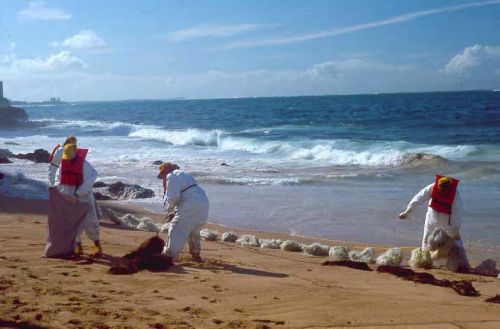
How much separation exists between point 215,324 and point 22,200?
8670 mm

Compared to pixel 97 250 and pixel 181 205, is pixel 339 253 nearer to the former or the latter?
pixel 181 205

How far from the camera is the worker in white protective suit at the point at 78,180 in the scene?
314 inches

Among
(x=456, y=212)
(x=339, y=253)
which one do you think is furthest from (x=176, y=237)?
(x=456, y=212)

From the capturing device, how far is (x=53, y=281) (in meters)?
6.46

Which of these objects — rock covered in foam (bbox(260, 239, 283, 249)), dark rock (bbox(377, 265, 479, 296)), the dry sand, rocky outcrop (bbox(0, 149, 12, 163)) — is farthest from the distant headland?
dark rock (bbox(377, 265, 479, 296))

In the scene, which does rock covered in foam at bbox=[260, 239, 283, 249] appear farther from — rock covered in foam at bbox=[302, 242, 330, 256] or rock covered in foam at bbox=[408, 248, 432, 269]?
rock covered in foam at bbox=[408, 248, 432, 269]

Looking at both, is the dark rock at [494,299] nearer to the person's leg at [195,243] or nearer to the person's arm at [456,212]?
the person's arm at [456,212]

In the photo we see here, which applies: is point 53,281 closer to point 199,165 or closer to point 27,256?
point 27,256

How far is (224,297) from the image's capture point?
6184 mm

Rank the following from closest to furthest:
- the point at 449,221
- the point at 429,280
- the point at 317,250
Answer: the point at 429,280 → the point at 449,221 → the point at 317,250

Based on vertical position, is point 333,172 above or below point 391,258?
above

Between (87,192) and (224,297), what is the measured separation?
2800 millimetres

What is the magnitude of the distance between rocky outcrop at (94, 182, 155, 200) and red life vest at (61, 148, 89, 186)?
22.9 ft

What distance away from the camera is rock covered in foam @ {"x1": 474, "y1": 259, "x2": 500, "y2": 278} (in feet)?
26.6
